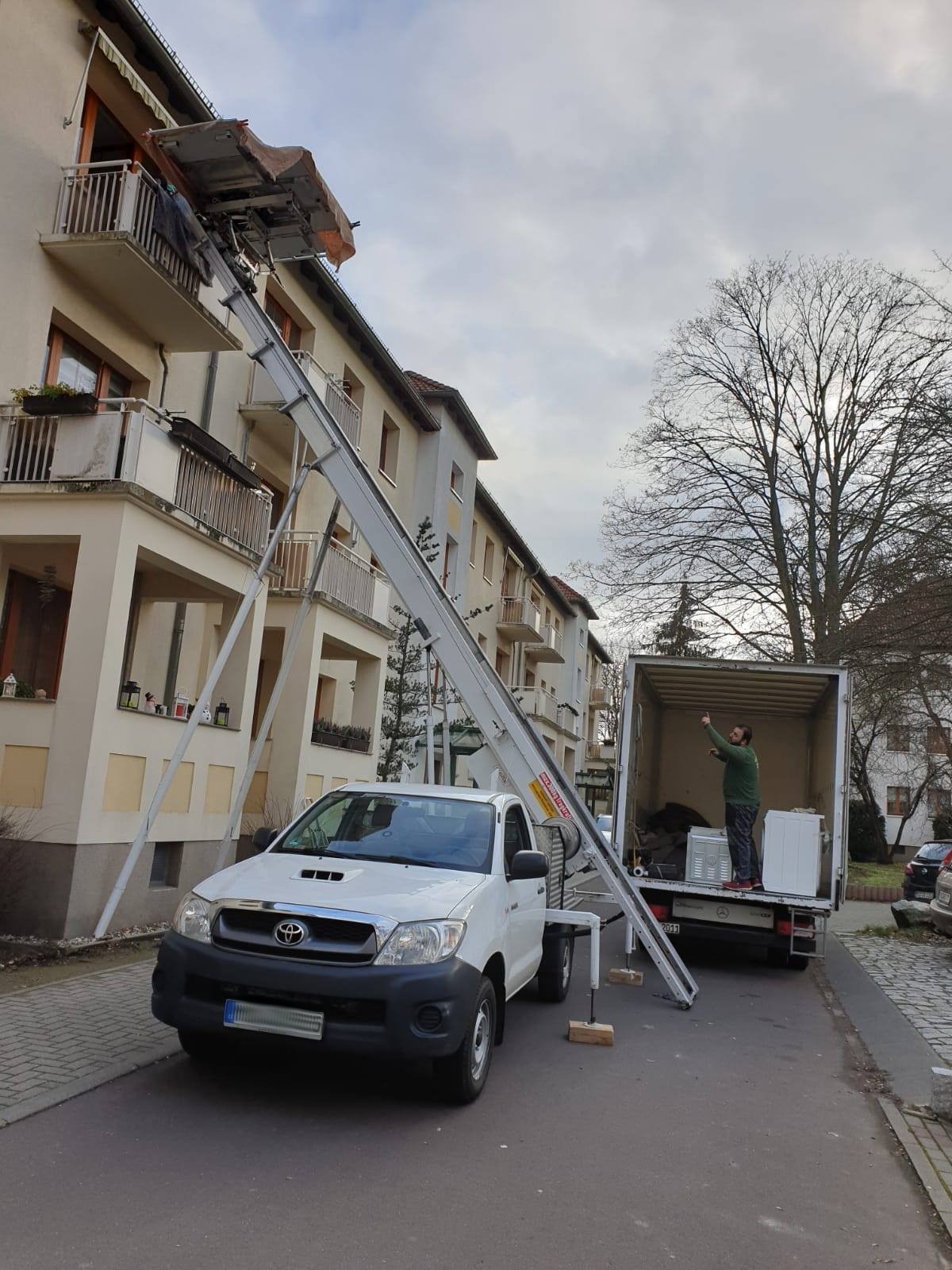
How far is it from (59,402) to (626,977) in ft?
26.7

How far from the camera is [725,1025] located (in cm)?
842

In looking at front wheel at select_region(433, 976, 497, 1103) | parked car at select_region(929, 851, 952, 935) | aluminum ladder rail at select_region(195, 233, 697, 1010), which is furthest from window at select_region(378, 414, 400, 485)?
front wheel at select_region(433, 976, 497, 1103)

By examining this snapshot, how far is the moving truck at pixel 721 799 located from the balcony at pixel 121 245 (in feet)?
23.1

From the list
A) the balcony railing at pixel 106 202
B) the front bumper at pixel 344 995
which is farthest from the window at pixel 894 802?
the front bumper at pixel 344 995

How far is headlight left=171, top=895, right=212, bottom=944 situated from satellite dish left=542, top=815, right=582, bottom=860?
3134 mm

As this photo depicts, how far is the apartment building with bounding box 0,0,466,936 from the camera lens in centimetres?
1027

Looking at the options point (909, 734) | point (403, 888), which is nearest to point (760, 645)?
point (909, 734)

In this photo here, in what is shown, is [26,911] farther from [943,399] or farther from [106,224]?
[943,399]

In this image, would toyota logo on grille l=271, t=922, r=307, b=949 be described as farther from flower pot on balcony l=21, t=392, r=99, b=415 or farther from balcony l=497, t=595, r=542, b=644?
balcony l=497, t=595, r=542, b=644

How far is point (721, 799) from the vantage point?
51.2 ft

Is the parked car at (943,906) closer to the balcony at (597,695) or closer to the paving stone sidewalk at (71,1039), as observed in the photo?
the paving stone sidewalk at (71,1039)

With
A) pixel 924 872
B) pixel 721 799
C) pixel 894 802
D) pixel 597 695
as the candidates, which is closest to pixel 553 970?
pixel 721 799

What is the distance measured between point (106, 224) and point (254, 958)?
9.55 meters

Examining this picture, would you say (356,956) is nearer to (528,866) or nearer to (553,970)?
(528,866)
